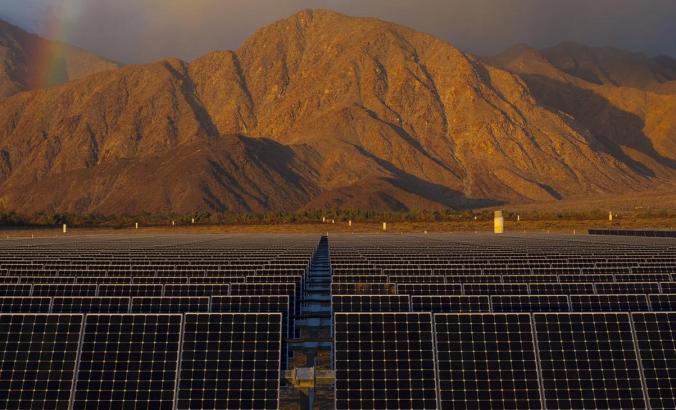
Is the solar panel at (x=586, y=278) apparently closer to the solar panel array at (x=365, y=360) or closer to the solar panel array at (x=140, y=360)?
the solar panel array at (x=365, y=360)

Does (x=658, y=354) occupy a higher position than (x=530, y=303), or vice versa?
(x=530, y=303)

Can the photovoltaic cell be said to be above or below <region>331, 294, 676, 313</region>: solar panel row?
above

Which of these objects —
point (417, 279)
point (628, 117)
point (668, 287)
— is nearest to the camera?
point (668, 287)

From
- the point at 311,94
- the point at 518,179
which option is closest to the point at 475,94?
the point at 518,179

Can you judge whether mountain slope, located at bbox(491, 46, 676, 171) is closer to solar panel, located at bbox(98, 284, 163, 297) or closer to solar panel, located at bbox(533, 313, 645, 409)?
solar panel, located at bbox(98, 284, 163, 297)

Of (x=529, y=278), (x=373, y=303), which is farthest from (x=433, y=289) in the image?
(x=529, y=278)

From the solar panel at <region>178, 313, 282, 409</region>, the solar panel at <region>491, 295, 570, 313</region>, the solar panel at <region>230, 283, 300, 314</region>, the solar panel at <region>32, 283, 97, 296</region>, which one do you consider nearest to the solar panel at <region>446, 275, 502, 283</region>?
the solar panel at <region>491, 295, 570, 313</region>

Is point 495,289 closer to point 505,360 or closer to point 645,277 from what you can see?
point 645,277
